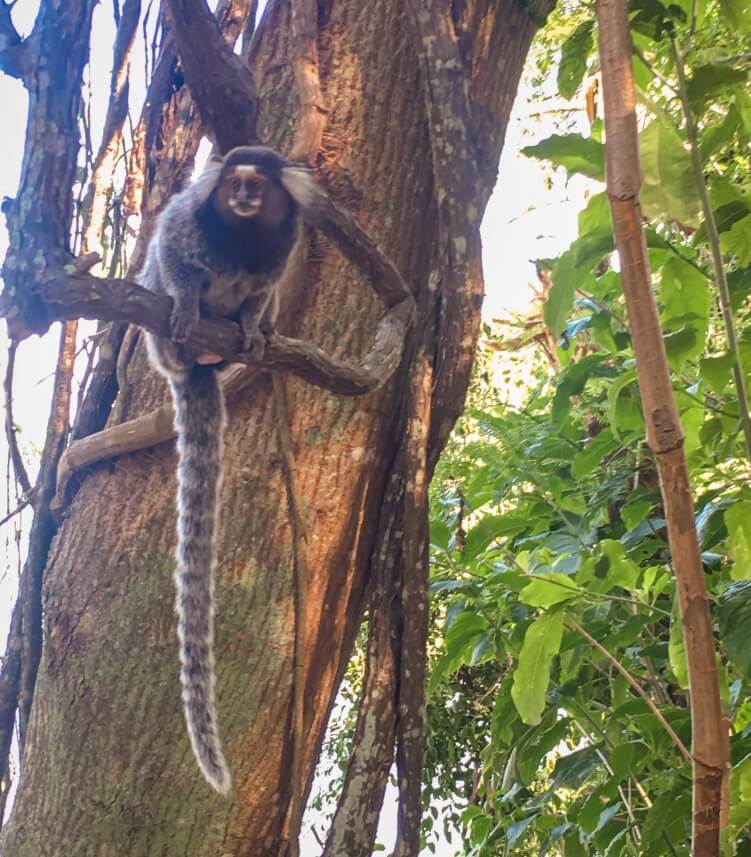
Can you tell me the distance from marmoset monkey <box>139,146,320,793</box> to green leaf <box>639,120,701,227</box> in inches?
20.2

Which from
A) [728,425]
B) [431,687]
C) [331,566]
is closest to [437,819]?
[431,687]

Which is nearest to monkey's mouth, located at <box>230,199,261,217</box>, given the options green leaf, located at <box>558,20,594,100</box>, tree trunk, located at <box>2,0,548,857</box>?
tree trunk, located at <box>2,0,548,857</box>

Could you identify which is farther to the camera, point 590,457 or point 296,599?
point 590,457

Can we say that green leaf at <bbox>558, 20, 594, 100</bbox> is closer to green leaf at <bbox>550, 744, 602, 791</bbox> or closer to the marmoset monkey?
the marmoset monkey

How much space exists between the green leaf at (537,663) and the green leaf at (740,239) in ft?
1.60

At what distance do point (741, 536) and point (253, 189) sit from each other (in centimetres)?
101

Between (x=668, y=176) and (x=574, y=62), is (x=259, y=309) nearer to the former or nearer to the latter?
(x=574, y=62)

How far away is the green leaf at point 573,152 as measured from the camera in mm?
1006

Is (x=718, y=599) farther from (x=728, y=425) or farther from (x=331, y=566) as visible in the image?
(x=331, y=566)

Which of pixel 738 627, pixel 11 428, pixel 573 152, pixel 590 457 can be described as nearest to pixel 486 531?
pixel 590 457

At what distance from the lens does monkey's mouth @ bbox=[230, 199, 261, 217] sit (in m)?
1.63

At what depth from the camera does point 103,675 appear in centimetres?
131

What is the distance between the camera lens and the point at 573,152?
1013mm

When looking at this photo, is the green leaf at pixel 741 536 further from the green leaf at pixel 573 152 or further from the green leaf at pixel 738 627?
the green leaf at pixel 573 152
